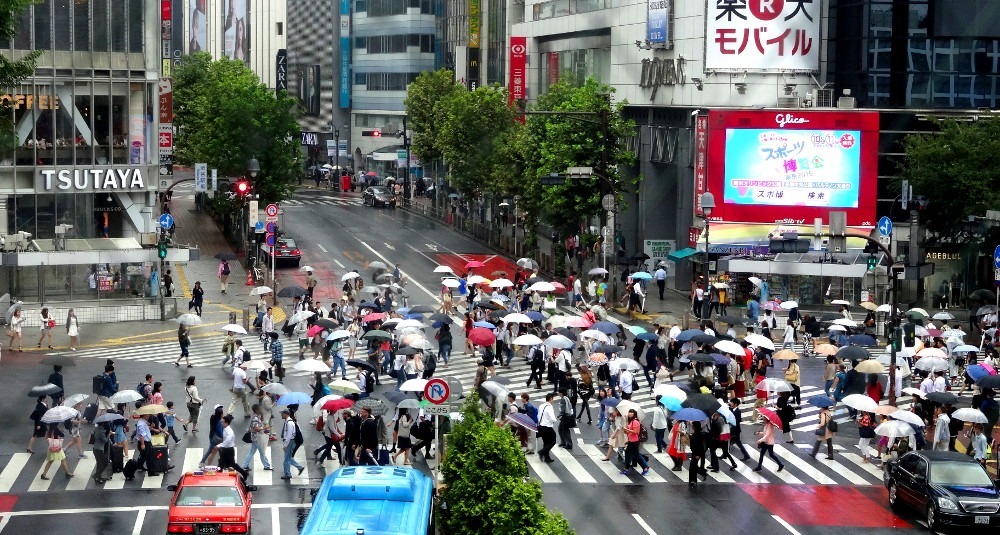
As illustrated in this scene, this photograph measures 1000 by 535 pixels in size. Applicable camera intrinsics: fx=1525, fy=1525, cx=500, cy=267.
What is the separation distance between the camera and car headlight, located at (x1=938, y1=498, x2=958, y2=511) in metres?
28.4

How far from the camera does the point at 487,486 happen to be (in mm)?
22672

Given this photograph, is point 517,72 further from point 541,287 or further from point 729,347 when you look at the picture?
point 729,347

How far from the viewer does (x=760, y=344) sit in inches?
1714

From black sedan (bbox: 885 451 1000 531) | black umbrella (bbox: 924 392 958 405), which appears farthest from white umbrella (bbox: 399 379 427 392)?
black umbrella (bbox: 924 392 958 405)

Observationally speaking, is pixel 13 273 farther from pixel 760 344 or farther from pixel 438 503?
pixel 438 503

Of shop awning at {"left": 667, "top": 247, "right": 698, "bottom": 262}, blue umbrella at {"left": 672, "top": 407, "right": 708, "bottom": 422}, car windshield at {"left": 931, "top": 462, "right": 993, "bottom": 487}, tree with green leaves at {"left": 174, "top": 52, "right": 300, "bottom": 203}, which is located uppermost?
tree with green leaves at {"left": 174, "top": 52, "right": 300, "bottom": 203}

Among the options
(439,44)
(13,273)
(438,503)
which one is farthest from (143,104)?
(439,44)

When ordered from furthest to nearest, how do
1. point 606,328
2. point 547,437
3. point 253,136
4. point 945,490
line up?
point 253,136, point 606,328, point 547,437, point 945,490

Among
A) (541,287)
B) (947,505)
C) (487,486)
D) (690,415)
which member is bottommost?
(947,505)

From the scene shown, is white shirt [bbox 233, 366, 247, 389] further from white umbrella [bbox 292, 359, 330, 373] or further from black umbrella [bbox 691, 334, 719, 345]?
black umbrella [bbox 691, 334, 719, 345]

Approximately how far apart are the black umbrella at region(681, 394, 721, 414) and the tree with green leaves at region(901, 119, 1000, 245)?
26313 millimetres

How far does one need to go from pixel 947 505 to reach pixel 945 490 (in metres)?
0.44

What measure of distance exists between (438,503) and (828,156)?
42.9 m

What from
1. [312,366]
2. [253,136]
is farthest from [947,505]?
[253,136]
